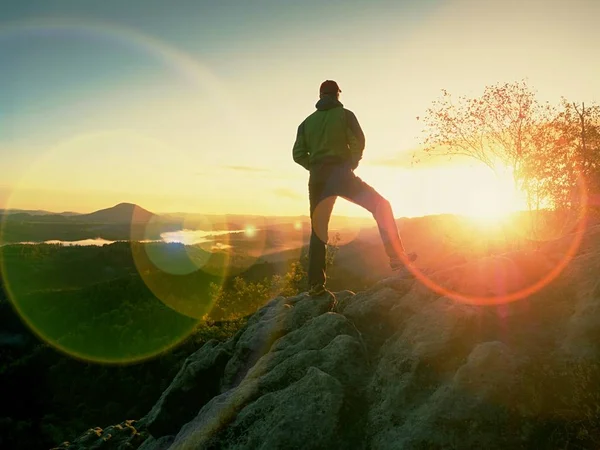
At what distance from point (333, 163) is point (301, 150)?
0.99 m

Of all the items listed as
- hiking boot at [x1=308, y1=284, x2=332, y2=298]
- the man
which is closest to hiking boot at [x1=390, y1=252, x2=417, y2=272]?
the man

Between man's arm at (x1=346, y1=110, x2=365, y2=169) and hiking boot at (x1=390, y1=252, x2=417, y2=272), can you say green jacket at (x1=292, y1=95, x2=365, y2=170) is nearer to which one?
man's arm at (x1=346, y1=110, x2=365, y2=169)

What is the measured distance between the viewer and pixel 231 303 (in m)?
44.5

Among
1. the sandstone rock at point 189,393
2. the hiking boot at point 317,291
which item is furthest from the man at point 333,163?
the sandstone rock at point 189,393

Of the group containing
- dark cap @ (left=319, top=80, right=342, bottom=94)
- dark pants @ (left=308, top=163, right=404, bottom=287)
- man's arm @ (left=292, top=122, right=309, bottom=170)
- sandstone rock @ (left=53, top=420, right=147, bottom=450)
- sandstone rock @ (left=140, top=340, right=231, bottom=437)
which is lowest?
sandstone rock @ (left=53, top=420, right=147, bottom=450)

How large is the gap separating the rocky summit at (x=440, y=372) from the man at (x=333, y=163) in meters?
1.83

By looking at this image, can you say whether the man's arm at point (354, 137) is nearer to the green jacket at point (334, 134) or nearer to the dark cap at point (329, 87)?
the green jacket at point (334, 134)

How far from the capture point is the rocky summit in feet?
19.9

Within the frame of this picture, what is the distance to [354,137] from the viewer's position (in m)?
10.4

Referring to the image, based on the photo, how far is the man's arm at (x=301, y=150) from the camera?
1106 cm

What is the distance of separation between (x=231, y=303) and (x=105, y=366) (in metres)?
12.5

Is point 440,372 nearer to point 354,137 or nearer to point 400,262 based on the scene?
point 400,262

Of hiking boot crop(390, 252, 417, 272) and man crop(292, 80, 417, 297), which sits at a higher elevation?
man crop(292, 80, 417, 297)

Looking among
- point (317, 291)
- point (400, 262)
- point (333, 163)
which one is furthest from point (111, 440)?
point (333, 163)
